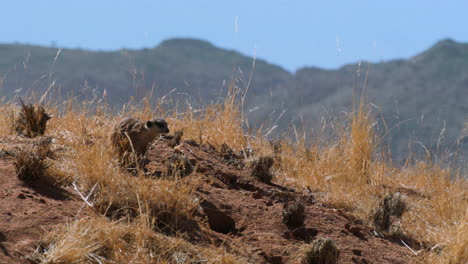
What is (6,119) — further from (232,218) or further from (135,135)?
(232,218)

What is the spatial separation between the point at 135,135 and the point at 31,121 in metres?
1.28

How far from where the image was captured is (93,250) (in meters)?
3.56

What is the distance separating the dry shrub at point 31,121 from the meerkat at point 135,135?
3.31 ft

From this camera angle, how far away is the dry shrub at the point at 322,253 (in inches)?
155

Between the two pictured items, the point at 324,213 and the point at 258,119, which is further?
the point at 258,119

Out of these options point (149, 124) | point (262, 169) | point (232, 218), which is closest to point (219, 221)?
point (232, 218)

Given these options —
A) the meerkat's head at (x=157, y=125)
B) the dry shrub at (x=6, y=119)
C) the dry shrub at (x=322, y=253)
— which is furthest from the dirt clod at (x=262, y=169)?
the dry shrub at (x=6, y=119)

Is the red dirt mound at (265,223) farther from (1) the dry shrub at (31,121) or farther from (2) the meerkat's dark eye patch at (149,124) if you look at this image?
(1) the dry shrub at (31,121)

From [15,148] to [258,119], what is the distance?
2908mm

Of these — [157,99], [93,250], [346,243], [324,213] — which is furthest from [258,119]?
[93,250]

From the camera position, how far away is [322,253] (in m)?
3.95

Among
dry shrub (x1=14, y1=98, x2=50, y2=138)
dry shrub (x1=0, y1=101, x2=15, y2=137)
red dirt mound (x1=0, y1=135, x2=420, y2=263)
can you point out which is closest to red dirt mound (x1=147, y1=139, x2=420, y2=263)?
red dirt mound (x1=0, y1=135, x2=420, y2=263)

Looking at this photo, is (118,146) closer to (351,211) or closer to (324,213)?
(324,213)

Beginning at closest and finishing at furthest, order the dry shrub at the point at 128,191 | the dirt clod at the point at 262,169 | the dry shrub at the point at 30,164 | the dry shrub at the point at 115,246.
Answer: the dry shrub at the point at 115,246 → the dry shrub at the point at 128,191 → the dry shrub at the point at 30,164 → the dirt clod at the point at 262,169
